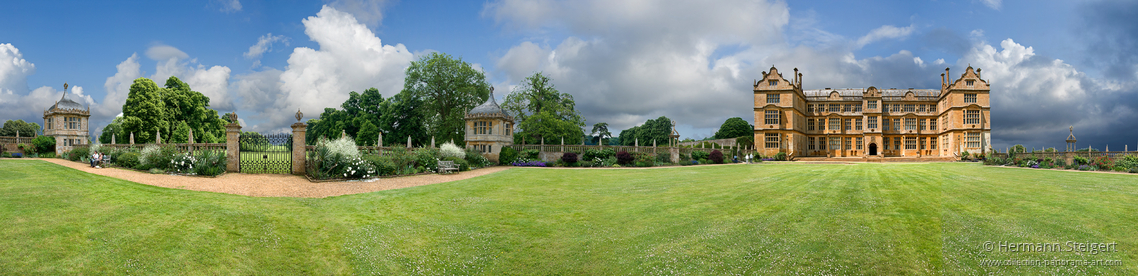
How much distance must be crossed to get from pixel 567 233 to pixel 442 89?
35.4 m

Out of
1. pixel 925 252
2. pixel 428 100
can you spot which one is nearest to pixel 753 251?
pixel 925 252

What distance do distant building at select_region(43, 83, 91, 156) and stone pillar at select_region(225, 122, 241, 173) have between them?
2337 centimetres

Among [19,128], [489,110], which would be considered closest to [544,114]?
[489,110]

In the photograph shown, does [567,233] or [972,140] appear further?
[972,140]

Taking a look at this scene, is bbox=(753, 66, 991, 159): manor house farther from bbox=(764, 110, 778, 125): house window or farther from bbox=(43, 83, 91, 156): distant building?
bbox=(43, 83, 91, 156): distant building

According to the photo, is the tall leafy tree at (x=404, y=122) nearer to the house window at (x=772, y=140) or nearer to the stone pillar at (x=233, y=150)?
the stone pillar at (x=233, y=150)

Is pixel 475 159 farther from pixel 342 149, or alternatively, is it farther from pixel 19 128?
pixel 19 128

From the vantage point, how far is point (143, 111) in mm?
34031

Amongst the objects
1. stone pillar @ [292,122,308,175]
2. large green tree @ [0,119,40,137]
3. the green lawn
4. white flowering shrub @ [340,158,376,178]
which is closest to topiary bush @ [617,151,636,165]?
white flowering shrub @ [340,158,376,178]

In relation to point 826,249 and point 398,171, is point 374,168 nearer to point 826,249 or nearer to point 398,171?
point 398,171

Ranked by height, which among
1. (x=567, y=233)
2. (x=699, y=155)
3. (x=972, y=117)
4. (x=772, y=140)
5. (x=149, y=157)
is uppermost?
(x=972, y=117)

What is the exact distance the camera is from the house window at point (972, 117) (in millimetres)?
41375

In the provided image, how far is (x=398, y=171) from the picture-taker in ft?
59.6

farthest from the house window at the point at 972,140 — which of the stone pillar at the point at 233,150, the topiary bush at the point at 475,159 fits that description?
the stone pillar at the point at 233,150
